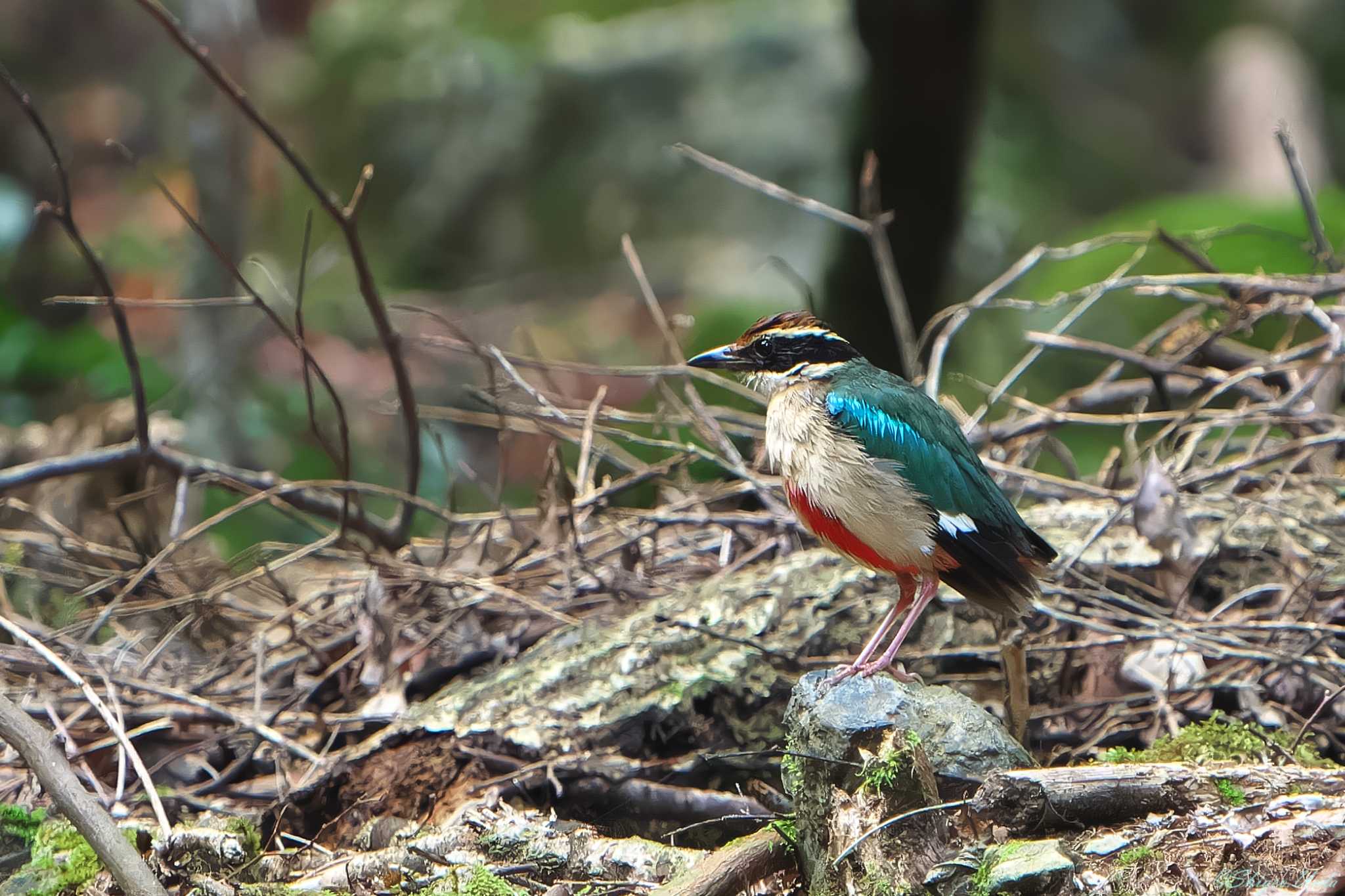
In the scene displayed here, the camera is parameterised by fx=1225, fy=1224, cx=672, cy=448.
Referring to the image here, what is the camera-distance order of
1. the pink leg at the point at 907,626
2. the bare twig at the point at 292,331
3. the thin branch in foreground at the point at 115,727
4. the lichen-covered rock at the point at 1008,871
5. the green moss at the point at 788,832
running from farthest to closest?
the bare twig at the point at 292,331 → the pink leg at the point at 907,626 → the thin branch in foreground at the point at 115,727 → the green moss at the point at 788,832 → the lichen-covered rock at the point at 1008,871

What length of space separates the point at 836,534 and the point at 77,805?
1.87m

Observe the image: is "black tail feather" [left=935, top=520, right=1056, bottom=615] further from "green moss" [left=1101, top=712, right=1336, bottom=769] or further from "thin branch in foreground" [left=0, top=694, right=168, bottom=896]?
"thin branch in foreground" [left=0, top=694, right=168, bottom=896]

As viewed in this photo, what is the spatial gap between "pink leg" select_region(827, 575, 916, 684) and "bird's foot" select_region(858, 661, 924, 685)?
21 mm

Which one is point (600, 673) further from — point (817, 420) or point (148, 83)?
point (148, 83)

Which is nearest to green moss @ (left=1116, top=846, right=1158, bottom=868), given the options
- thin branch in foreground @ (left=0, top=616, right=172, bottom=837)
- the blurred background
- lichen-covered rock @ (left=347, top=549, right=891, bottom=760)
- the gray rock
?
the gray rock

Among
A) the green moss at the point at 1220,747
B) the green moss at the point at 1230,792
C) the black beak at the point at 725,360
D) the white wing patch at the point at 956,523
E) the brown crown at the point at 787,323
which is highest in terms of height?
the brown crown at the point at 787,323

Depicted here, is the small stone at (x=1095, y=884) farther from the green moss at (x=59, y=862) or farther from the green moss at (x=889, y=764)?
the green moss at (x=59, y=862)

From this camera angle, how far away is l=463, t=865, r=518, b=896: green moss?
2668mm

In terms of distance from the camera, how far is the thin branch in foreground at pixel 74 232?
10.8ft

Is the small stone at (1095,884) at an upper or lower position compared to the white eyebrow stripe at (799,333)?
lower

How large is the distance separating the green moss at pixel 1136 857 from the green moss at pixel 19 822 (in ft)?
8.31

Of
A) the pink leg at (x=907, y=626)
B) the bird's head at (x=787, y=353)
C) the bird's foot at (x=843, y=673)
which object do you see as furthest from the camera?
the bird's head at (x=787, y=353)

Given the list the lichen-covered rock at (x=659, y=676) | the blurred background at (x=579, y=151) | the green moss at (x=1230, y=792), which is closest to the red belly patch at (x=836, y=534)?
the lichen-covered rock at (x=659, y=676)

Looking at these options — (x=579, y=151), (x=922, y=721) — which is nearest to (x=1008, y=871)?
(x=922, y=721)
